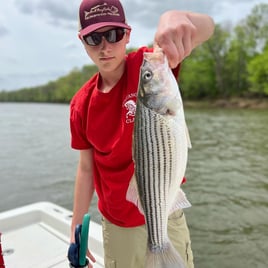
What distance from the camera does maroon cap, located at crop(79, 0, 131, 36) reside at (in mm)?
2055

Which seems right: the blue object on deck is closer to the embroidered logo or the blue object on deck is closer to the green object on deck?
the green object on deck

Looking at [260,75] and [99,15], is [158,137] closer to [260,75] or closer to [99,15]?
[99,15]

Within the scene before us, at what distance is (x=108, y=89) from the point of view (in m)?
2.40

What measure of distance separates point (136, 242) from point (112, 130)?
786 mm

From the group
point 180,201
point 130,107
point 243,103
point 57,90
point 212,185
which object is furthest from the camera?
point 57,90

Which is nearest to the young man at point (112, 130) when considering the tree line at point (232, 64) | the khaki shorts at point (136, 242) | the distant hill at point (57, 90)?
the khaki shorts at point (136, 242)

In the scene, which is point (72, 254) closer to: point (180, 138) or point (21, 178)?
point (180, 138)

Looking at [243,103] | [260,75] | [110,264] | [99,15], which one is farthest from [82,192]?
[260,75]

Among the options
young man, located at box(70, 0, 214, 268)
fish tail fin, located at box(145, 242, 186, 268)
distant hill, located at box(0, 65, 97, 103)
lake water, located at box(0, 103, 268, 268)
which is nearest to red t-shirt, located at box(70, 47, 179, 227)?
young man, located at box(70, 0, 214, 268)

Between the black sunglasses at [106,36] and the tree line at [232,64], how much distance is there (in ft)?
143

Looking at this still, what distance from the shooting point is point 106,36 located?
2.08m

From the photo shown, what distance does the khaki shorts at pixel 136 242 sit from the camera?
2.37 meters

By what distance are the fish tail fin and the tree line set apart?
44.0m

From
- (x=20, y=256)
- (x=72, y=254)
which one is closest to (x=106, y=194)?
(x=72, y=254)
